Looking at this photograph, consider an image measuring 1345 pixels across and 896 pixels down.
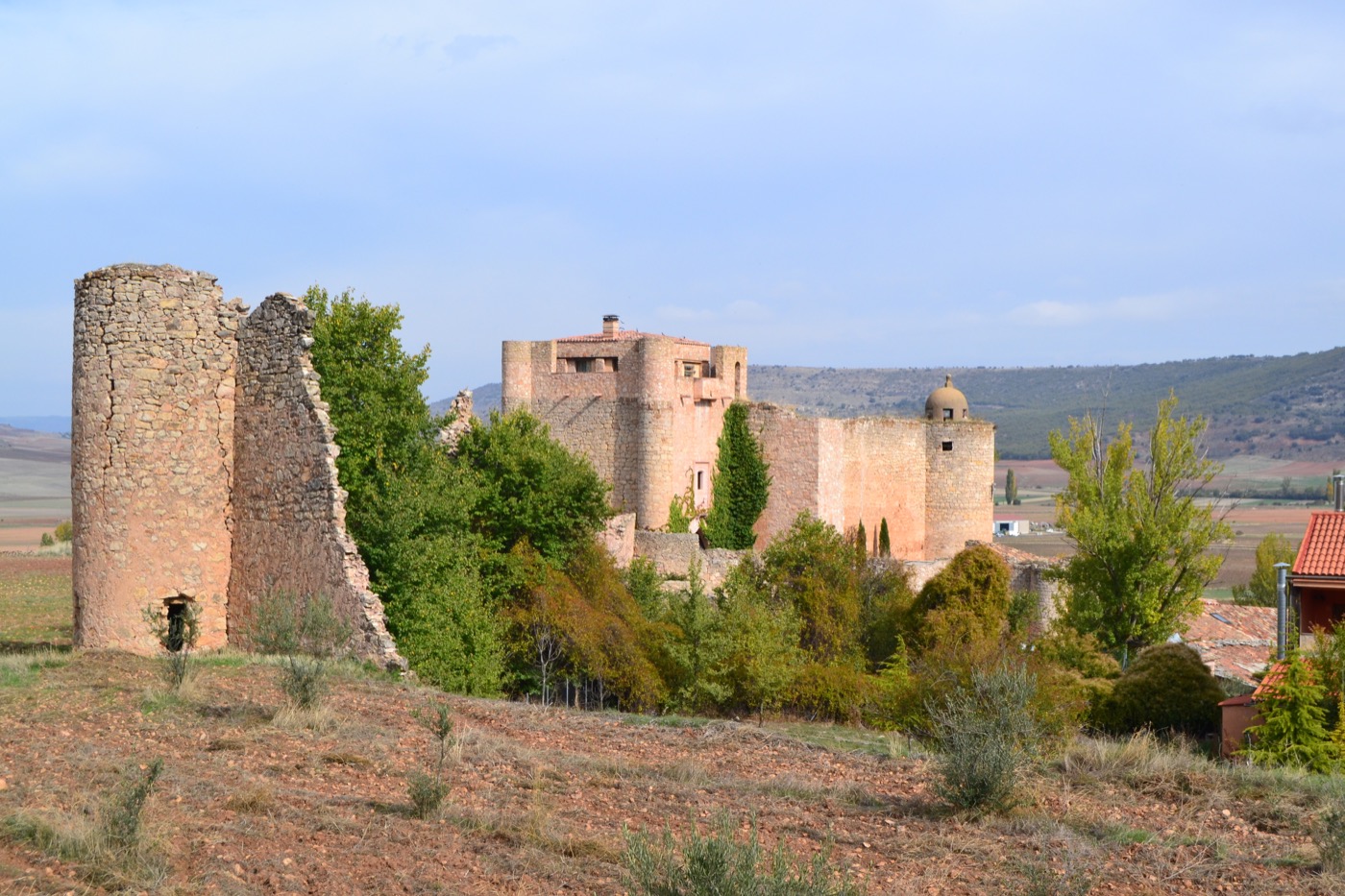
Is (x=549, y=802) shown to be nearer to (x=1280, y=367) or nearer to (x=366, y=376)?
(x=366, y=376)

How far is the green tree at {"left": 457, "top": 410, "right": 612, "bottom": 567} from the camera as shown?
69.3ft

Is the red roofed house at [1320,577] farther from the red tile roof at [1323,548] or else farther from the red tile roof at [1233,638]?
the red tile roof at [1233,638]

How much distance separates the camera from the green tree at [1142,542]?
25859 millimetres

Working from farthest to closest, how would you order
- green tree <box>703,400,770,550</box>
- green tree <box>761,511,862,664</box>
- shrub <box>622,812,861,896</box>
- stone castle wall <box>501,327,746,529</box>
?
1. green tree <box>703,400,770,550</box>
2. stone castle wall <box>501,327,746,529</box>
3. green tree <box>761,511,862,664</box>
4. shrub <box>622,812,861,896</box>

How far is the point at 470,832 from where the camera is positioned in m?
7.88

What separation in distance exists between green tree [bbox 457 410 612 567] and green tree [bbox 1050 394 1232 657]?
10.3 m

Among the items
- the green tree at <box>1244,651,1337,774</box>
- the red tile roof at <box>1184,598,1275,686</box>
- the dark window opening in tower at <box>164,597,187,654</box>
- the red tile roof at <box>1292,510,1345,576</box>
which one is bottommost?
the red tile roof at <box>1184,598,1275,686</box>

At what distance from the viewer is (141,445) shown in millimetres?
14555

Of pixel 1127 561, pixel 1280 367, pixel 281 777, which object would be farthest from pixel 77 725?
pixel 1280 367

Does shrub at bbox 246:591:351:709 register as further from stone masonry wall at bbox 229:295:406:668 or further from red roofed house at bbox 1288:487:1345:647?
red roofed house at bbox 1288:487:1345:647

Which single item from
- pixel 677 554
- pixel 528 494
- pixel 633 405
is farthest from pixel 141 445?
pixel 633 405

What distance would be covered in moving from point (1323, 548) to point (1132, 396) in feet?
468

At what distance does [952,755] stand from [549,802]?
2.68 metres

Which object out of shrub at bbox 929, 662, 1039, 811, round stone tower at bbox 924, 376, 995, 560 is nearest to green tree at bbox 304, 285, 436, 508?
shrub at bbox 929, 662, 1039, 811
